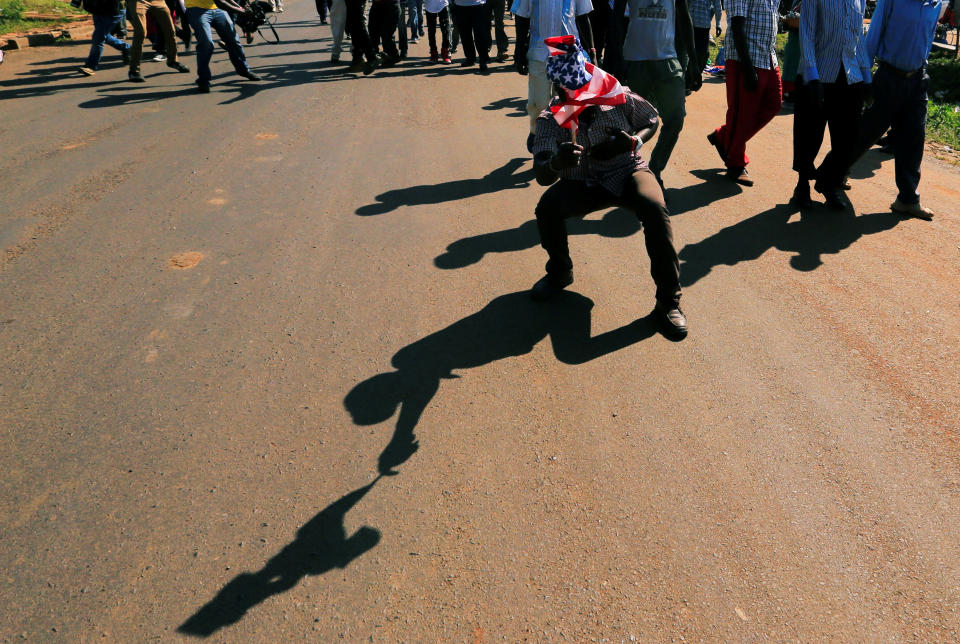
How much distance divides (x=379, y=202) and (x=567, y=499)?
397 centimetres

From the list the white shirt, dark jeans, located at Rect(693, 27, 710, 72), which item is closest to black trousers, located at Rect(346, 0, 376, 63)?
dark jeans, located at Rect(693, 27, 710, 72)

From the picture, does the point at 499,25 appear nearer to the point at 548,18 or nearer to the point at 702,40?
the point at 702,40

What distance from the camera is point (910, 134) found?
5.88 m

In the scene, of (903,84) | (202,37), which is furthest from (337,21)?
(903,84)

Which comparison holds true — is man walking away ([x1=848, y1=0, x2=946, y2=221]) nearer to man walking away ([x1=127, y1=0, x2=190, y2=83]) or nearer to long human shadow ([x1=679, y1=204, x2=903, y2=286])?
long human shadow ([x1=679, y1=204, x2=903, y2=286])

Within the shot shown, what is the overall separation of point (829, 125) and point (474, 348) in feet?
12.8

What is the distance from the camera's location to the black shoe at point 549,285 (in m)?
4.67

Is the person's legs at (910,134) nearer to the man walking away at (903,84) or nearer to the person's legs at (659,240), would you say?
the man walking away at (903,84)

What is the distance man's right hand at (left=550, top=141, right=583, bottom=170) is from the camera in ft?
13.3

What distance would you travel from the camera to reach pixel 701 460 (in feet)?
10.8

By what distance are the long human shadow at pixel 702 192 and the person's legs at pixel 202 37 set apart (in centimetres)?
721

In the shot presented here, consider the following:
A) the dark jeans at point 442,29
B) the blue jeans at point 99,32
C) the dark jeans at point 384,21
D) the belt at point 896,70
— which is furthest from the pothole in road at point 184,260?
the dark jeans at point 442,29

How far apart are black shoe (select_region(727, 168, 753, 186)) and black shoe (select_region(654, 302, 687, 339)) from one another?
117 inches

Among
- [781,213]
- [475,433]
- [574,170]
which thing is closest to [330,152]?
[574,170]
